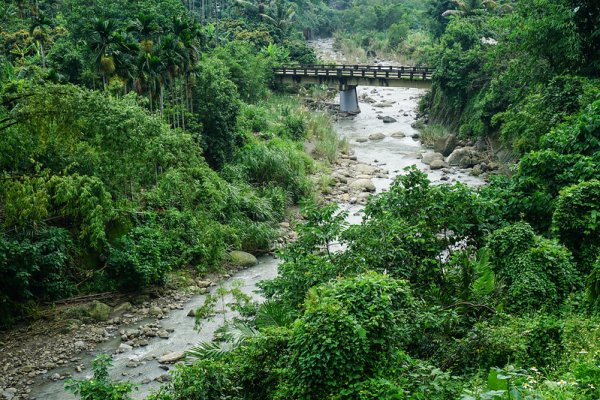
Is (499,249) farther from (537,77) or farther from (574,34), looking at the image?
(537,77)

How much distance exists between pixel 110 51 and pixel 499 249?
62.8ft

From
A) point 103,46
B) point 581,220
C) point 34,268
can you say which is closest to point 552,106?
point 581,220

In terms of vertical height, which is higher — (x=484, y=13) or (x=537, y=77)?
(x=484, y=13)

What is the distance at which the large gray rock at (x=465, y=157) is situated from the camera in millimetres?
36531

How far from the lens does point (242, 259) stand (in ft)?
80.9

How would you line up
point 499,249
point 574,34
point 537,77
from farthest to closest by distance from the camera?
point 537,77, point 574,34, point 499,249

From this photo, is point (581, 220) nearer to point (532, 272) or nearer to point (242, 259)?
point (532, 272)

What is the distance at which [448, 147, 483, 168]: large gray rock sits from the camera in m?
36.5

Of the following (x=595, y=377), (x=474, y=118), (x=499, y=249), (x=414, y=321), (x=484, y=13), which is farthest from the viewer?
(x=484, y=13)

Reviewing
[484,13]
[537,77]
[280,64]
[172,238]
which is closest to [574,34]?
[537,77]

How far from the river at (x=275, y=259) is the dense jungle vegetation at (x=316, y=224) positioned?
197 centimetres

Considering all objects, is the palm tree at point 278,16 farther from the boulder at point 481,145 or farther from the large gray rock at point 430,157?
the boulder at point 481,145

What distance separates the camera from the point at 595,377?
8102mm

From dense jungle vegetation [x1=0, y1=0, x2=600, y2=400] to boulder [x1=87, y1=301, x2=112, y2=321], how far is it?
1.04m
